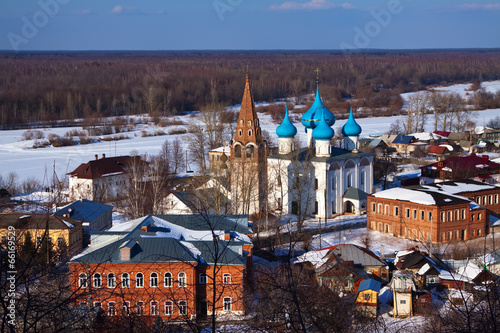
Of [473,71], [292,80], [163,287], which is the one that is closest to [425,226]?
[163,287]

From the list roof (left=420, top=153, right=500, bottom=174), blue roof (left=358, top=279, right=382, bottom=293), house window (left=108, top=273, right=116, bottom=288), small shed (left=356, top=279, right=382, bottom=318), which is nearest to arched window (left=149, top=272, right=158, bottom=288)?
house window (left=108, top=273, right=116, bottom=288)

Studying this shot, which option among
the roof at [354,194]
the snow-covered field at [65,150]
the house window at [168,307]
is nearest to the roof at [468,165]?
the roof at [354,194]

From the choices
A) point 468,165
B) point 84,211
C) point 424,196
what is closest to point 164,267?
point 84,211

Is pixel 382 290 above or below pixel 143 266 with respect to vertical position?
below

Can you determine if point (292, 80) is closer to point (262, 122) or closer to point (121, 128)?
point (262, 122)

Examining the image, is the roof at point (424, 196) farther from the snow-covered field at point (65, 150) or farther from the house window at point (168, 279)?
the snow-covered field at point (65, 150)

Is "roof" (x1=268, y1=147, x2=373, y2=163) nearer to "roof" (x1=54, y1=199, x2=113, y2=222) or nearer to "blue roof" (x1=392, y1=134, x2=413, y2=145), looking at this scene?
"roof" (x1=54, y1=199, x2=113, y2=222)

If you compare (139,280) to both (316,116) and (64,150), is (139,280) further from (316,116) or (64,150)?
(64,150)
